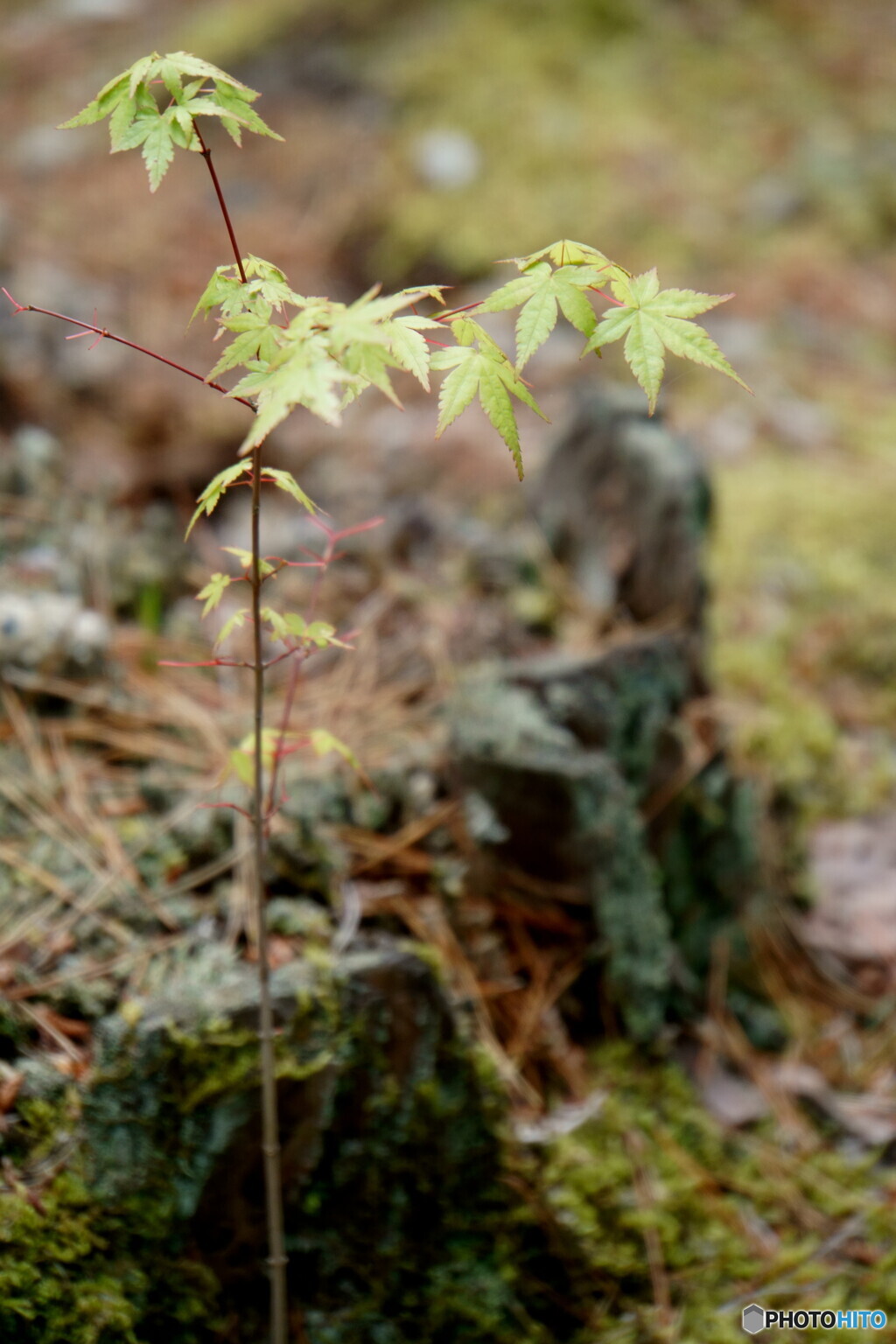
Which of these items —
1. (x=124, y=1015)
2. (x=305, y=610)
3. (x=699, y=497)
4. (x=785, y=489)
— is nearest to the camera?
(x=124, y=1015)

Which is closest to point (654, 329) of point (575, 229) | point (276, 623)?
point (276, 623)

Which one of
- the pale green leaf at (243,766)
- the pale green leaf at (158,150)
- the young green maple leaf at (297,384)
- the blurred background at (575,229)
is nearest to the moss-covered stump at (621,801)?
the blurred background at (575,229)

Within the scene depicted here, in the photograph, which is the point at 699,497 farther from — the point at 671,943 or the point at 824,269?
the point at 824,269

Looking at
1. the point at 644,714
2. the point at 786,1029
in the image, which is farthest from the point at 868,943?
the point at 644,714

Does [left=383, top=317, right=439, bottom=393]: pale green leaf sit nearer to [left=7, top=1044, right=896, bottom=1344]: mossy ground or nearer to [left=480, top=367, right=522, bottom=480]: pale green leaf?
[left=480, top=367, right=522, bottom=480]: pale green leaf

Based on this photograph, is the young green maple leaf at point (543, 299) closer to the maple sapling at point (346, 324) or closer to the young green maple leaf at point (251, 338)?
the maple sapling at point (346, 324)

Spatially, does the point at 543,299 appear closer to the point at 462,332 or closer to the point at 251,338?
the point at 462,332
